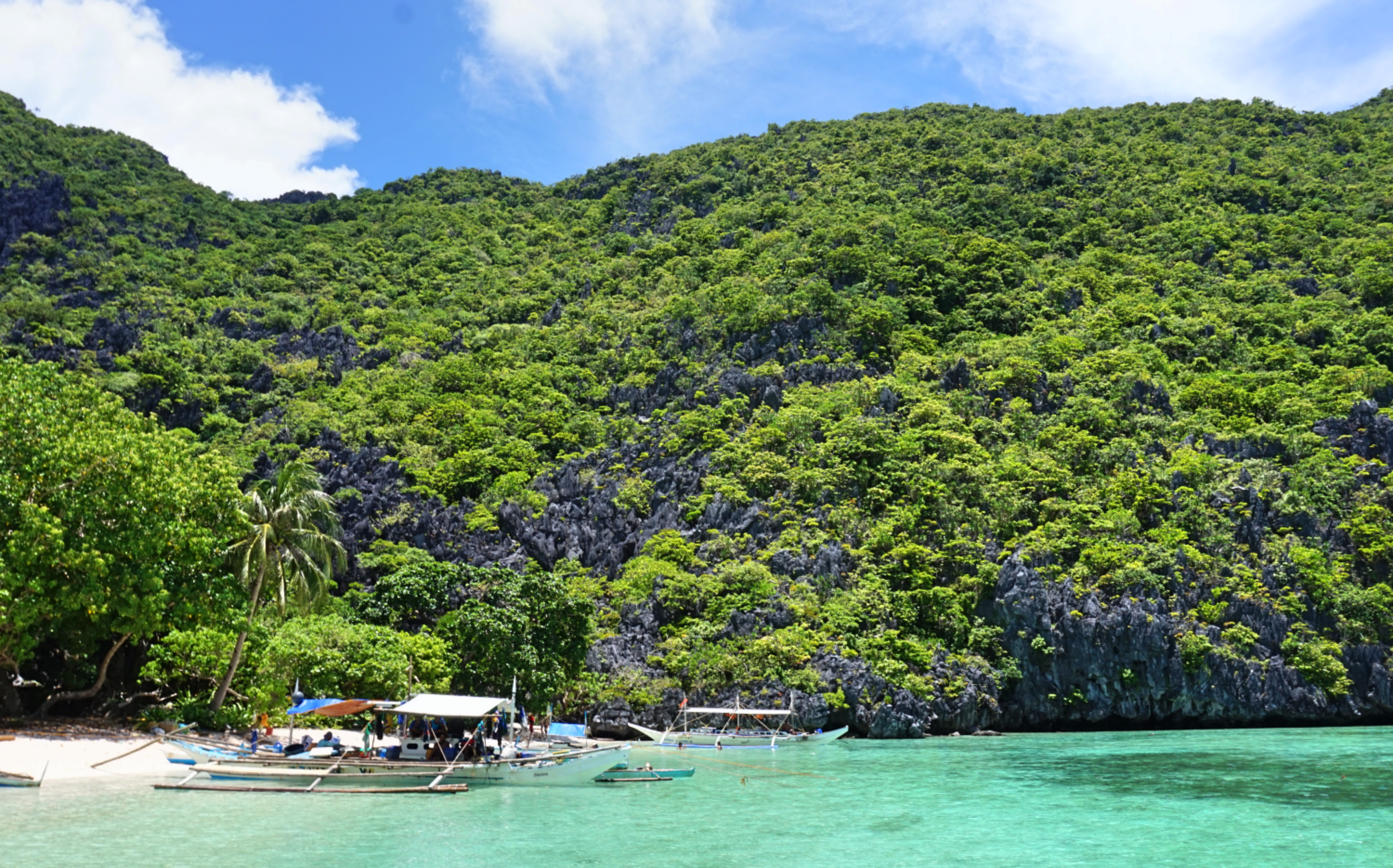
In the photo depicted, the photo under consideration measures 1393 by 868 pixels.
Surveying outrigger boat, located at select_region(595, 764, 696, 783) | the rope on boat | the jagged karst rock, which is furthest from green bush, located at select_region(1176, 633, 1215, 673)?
outrigger boat, located at select_region(595, 764, 696, 783)

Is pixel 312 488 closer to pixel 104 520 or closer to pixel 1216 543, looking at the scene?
pixel 104 520

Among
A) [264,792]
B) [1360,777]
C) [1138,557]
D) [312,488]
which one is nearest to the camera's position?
[264,792]

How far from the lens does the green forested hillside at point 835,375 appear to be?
52.2 metres

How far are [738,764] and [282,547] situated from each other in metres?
19.7

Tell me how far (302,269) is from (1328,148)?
114 m

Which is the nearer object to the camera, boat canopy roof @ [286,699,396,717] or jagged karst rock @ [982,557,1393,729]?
Result: boat canopy roof @ [286,699,396,717]

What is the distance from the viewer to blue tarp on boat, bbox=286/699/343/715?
2838 cm

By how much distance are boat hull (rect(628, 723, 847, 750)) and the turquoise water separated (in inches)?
369

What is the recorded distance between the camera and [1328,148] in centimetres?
10600

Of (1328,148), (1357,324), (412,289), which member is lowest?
(1357,324)

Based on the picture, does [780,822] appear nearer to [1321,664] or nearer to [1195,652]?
[1195,652]

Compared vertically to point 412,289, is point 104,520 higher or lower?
lower

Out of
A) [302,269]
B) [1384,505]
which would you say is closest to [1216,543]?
[1384,505]

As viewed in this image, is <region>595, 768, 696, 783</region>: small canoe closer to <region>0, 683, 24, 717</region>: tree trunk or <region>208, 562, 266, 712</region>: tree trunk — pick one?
<region>208, 562, 266, 712</region>: tree trunk
